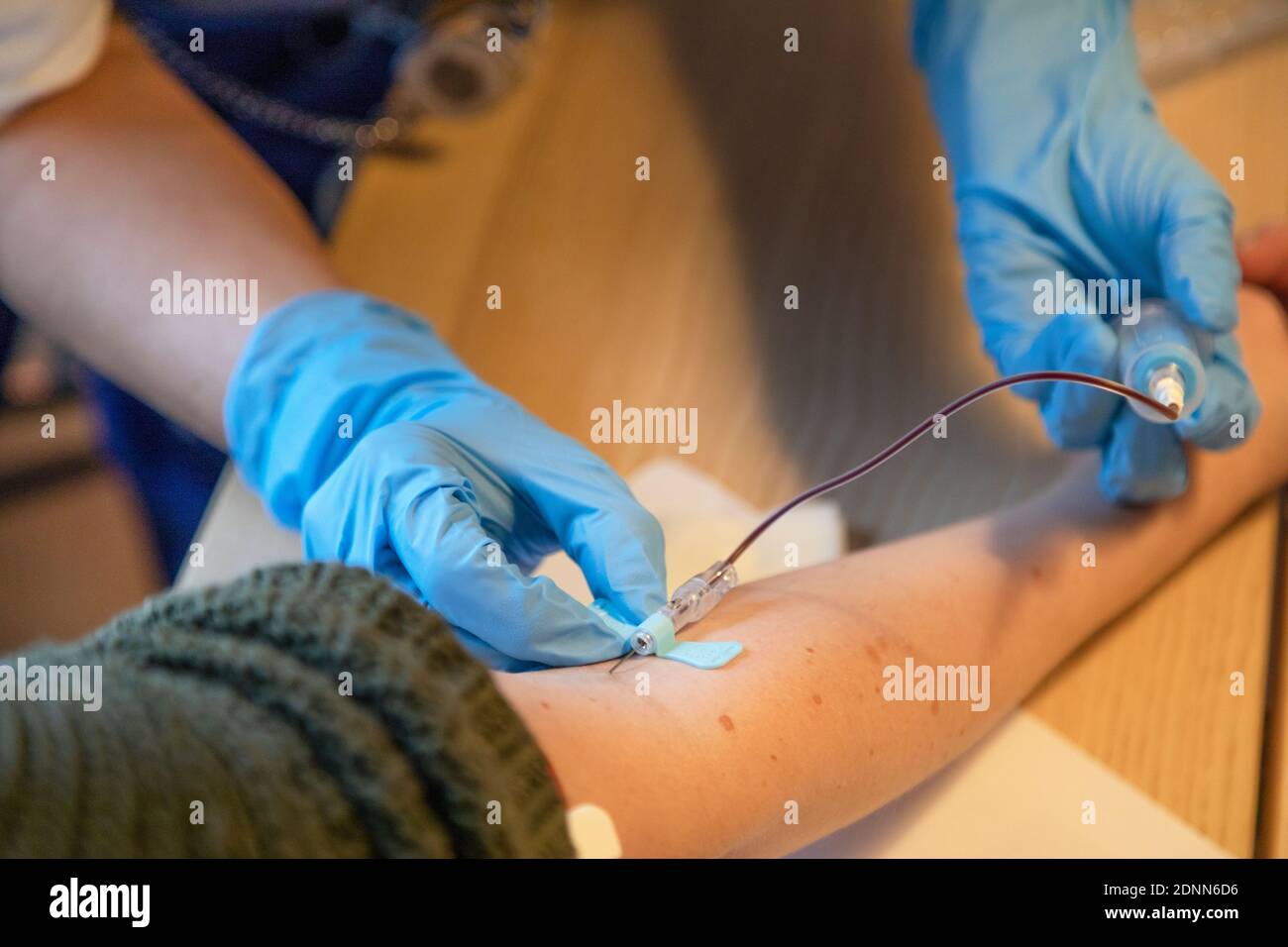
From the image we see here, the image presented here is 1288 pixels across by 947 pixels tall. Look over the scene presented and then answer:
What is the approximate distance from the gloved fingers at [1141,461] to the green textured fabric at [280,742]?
1.94 ft

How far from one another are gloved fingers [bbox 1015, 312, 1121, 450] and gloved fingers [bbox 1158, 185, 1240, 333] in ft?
0.22

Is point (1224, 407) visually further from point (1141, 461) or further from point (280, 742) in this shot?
point (280, 742)

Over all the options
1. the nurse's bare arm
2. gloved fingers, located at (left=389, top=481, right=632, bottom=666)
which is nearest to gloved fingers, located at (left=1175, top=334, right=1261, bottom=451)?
gloved fingers, located at (left=389, top=481, right=632, bottom=666)

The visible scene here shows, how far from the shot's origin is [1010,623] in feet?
2.82

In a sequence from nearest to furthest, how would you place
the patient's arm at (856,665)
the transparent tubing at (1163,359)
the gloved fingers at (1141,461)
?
1. the patient's arm at (856,665)
2. the transparent tubing at (1163,359)
3. the gloved fingers at (1141,461)

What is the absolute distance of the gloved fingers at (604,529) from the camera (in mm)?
744

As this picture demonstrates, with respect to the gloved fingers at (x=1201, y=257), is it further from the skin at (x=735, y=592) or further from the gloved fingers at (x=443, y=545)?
the gloved fingers at (x=443, y=545)

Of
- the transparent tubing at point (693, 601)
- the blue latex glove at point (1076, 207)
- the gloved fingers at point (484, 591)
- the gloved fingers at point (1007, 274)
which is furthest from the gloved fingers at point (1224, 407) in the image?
the gloved fingers at point (484, 591)

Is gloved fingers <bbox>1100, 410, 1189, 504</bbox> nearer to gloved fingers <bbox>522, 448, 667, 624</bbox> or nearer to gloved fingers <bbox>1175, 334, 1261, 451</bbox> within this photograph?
gloved fingers <bbox>1175, 334, 1261, 451</bbox>

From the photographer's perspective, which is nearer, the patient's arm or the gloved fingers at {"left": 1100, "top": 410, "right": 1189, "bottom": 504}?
the patient's arm

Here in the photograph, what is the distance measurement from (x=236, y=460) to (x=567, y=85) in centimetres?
62

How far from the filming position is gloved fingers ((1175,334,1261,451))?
2.67ft

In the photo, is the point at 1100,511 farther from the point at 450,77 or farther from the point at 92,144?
the point at 92,144
